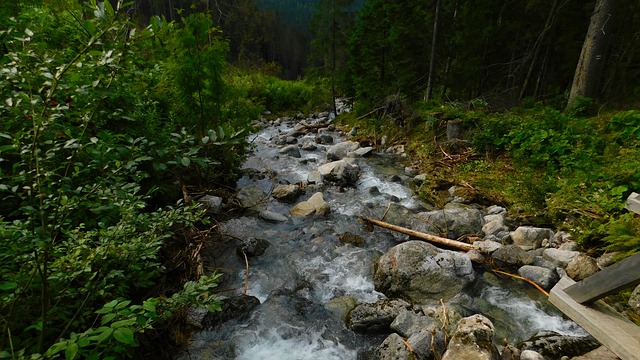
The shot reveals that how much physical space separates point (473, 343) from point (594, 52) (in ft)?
30.7

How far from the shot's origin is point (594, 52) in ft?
26.8

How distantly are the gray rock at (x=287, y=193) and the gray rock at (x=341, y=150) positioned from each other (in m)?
3.74

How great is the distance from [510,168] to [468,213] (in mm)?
3060

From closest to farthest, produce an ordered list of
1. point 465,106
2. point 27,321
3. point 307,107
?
point 27,321, point 465,106, point 307,107

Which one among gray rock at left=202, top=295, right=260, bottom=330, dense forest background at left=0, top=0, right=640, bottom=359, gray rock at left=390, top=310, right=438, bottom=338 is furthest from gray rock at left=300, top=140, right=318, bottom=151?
gray rock at left=390, top=310, right=438, bottom=338

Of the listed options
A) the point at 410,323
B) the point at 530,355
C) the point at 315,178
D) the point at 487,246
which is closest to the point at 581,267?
the point at 487,246

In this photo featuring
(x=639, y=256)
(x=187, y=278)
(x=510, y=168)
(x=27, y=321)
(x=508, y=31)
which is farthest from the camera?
(x=508, y=31)

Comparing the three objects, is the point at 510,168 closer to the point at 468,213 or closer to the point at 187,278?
the point at 468,213

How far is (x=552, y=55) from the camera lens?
55.0 feet

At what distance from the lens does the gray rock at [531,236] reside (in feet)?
16.8

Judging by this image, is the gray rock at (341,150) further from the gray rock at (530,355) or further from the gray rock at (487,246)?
the gray rock at (530,355)

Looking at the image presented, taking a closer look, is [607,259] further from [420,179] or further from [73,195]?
[73,195]

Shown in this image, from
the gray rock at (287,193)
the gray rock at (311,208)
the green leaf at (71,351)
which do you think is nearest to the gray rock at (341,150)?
the gray rock at (287,193)

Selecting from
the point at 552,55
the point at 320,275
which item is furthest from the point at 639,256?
the point at 552,55
